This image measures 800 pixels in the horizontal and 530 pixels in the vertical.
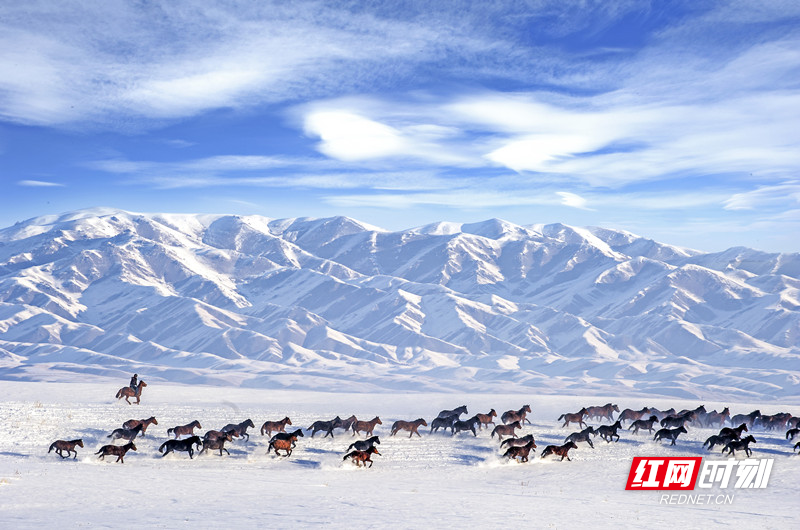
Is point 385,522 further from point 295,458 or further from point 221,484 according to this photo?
point 295,458

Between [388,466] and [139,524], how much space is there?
11.9 metres

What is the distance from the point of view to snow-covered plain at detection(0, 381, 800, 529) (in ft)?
55.3

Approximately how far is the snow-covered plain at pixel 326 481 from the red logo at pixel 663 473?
0.54 metres

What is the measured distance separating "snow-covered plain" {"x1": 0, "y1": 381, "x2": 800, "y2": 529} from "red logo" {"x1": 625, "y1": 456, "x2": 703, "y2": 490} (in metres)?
0.54

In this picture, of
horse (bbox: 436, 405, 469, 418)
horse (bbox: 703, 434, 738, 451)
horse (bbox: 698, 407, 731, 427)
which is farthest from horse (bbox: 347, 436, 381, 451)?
horse (bbox: 698, 407, 731, 427)

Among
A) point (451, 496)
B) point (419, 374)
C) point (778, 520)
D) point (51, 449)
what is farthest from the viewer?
point (419, 374)

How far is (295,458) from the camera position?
26.5 m

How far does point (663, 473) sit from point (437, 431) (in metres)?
10.1

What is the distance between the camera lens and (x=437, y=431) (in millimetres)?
31844

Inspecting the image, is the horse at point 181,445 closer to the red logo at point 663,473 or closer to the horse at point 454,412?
the horse at point 454,412

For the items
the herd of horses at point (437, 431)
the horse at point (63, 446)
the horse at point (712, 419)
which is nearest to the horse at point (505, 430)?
the herd of horses at point (437, 431)

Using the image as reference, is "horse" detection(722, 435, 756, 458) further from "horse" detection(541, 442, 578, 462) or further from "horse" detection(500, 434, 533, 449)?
"horse" detection(500, 434, 533, 449)

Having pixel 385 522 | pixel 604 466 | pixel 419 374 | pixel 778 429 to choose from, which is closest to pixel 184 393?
pixel 604 466

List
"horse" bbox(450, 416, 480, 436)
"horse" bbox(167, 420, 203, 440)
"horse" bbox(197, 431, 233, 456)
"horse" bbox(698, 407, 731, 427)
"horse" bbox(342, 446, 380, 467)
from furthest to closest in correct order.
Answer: "horse" bbox(698, 407, 731, 427) → "horse" bbox(450, 416, 480, 436) → "horse" bbox(167, 420, 203, 440) → "horse" bbox(197, 431, 233, 456) → "horse" bbox(342, 446, 380, 467)
